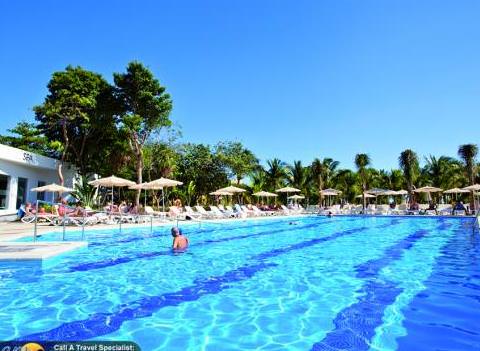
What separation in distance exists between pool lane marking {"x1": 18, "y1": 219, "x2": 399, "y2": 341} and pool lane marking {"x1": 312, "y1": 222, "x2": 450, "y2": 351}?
6.72 feet

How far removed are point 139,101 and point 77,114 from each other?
12.1 feet

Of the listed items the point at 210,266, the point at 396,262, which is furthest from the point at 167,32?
the point at 396,262

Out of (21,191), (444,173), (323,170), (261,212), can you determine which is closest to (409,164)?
(444,173)

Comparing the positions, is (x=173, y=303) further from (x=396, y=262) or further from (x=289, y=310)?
(x=396, y=262)

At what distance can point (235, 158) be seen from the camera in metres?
33.7

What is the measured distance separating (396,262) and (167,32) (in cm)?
1393

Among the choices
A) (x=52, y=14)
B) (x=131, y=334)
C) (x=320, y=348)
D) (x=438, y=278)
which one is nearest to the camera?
(x=320, y=348)

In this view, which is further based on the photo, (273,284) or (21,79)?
(21,79)

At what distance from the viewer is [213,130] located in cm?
3703

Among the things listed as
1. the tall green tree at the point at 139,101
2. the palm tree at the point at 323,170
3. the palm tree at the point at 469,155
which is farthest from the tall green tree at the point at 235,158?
the palm tree at the point at 469,155

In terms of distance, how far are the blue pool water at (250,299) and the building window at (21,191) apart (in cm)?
1450

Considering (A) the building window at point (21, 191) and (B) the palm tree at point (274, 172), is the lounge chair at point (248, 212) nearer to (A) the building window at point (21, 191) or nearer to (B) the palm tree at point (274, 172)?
(A) the building window at point (21, 191)

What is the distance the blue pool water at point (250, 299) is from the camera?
4125mm

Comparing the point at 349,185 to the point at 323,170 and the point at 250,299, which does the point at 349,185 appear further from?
the point at 250,299
